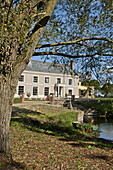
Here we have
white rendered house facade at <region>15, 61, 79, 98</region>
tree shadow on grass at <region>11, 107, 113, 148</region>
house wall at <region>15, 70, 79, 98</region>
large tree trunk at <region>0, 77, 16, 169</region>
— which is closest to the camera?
large tree trunk at <region>0, 77, 16, 169</region>

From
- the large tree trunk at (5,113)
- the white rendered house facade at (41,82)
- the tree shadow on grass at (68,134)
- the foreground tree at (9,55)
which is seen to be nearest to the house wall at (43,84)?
the white rendered house facade at (41,82)

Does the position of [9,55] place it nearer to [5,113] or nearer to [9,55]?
[9,55]

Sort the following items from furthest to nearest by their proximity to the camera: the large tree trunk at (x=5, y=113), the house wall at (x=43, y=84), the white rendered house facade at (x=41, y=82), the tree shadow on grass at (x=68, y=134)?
1. the house wall at (x=43, y=84)
2. the white rendered house facade at (x=41, y=82)
3. the tree shadow on grass at (x=68, y=134)
4. the large tree trunk at (x=5, y=113)

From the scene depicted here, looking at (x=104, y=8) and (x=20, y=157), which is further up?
(x=104, y=8)

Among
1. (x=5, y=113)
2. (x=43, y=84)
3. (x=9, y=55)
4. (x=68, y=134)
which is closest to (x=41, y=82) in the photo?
(x=43, y=84)

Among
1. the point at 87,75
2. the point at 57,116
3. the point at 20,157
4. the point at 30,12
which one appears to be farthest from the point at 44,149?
the point at 57,116

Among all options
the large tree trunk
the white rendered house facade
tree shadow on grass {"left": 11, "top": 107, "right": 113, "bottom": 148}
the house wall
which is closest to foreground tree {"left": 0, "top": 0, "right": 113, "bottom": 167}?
the large tree trunk

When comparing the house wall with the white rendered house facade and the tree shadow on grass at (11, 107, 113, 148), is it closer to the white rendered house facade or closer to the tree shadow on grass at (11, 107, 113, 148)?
the white rendered house facade

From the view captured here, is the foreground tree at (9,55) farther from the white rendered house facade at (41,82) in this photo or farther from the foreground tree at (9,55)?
the white rendered house facade at (41,82)

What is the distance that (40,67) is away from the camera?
137 feet

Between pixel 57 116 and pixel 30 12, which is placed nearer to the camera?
pixel 30 12

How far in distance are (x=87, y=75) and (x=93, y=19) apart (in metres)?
2.96

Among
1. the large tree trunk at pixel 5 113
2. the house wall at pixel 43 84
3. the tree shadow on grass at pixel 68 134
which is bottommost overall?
the tree shadow on grass at pixel 68 134

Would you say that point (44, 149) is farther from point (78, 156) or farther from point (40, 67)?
point (40, 67)
